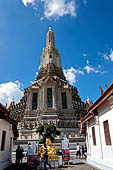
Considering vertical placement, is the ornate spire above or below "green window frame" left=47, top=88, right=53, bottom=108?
above

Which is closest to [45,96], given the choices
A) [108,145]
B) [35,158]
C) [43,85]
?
[43,85]

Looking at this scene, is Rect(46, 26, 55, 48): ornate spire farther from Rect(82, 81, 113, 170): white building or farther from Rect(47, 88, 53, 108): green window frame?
Rect(82, 81, 113, 170): white building

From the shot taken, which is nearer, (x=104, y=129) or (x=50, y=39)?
(x=104, y=129)

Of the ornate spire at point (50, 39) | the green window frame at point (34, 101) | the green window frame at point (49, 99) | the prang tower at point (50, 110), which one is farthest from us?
the ornate spire at point (50, 39)

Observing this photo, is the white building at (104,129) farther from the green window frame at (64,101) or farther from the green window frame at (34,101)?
the green window frame at (34,101)

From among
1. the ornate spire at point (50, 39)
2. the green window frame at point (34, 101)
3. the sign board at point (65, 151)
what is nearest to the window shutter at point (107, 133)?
the sign board at point (65, 151)

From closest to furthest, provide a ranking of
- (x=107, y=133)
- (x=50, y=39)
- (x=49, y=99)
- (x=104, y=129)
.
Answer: (x=107, y=133)
(x=104, y=129)
(x=49, y=99)
(x=50, y=39)

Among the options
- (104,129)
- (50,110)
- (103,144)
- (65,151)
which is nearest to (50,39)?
(50,110)

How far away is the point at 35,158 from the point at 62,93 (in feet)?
95.1

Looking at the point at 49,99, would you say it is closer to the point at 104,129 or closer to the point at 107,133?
the point at 104,129

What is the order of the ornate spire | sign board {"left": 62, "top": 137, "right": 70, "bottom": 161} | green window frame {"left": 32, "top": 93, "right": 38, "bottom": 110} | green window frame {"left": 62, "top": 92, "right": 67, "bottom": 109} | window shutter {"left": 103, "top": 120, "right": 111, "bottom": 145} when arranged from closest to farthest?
window shutter {"left": 103, "top": 120, "right": 111, "bottom": 145} < sign board {"left": 62, "top": 137, "right": 70, "bottom": 161} < green window frame {"left": 32, "top": 93, "right": 38, "bottom": 110} < green window frame {"left": 62, "top": 92, "right": 67, "bottom": 109} < the ornate spire

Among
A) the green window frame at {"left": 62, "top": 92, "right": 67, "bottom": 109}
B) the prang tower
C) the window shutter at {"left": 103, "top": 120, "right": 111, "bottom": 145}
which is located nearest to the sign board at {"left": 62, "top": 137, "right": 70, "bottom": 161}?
the window shutter at {"left": 103, "top": 120, "right": 111, "bottom": 145}

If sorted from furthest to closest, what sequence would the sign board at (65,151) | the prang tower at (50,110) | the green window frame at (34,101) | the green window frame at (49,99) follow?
1. the green window frame at (34,101)
2. the green window frame at (49,99)
3. the prang tower at (50,110)
4. the sign board at (65,151)

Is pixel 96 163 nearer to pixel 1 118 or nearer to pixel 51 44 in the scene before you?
pixel 1 118
